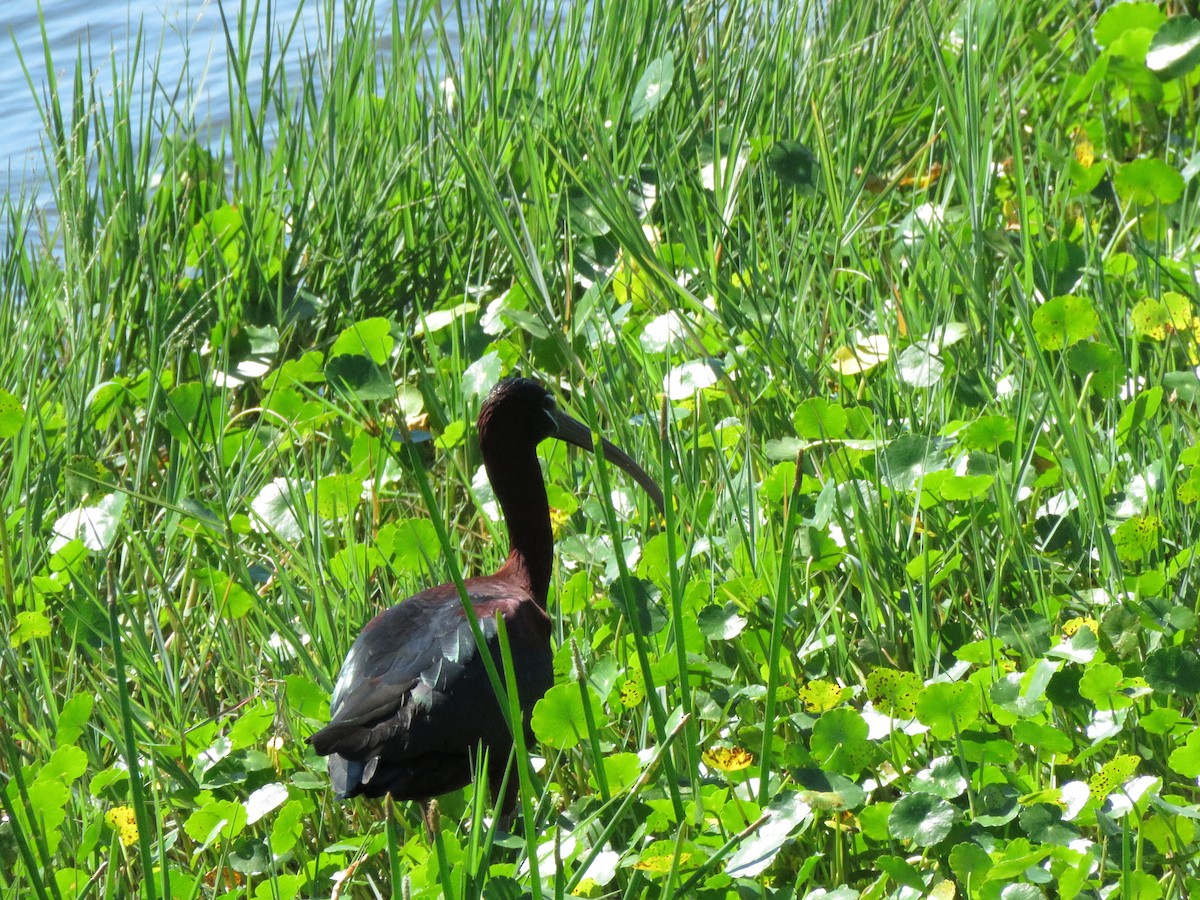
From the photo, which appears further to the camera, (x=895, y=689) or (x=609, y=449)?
(x=609, y=449)

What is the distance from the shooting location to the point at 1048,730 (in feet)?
5.77

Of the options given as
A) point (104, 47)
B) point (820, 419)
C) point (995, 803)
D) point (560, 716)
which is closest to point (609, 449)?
point (820, 419)

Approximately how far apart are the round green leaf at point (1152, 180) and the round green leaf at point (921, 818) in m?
1.43

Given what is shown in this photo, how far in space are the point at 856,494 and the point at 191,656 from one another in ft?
3.53

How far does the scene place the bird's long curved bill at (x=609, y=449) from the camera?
2.27 m

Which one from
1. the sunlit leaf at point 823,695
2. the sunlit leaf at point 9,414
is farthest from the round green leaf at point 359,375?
the sunlit leaf at point 823,695

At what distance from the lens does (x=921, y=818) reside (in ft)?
5.50


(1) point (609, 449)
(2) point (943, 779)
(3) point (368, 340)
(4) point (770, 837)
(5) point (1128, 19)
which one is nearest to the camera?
(4) point (770, 837)

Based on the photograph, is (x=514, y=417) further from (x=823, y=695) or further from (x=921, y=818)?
(x=921, y=818)

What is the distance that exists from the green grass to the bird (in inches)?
2.7

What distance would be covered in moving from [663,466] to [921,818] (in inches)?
27.5

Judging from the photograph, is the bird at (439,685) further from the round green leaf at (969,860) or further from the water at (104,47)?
the water at (104,47)

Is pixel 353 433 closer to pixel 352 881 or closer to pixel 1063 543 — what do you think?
pixel 352 881

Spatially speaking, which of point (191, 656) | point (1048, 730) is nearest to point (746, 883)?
point (1048, 730)
